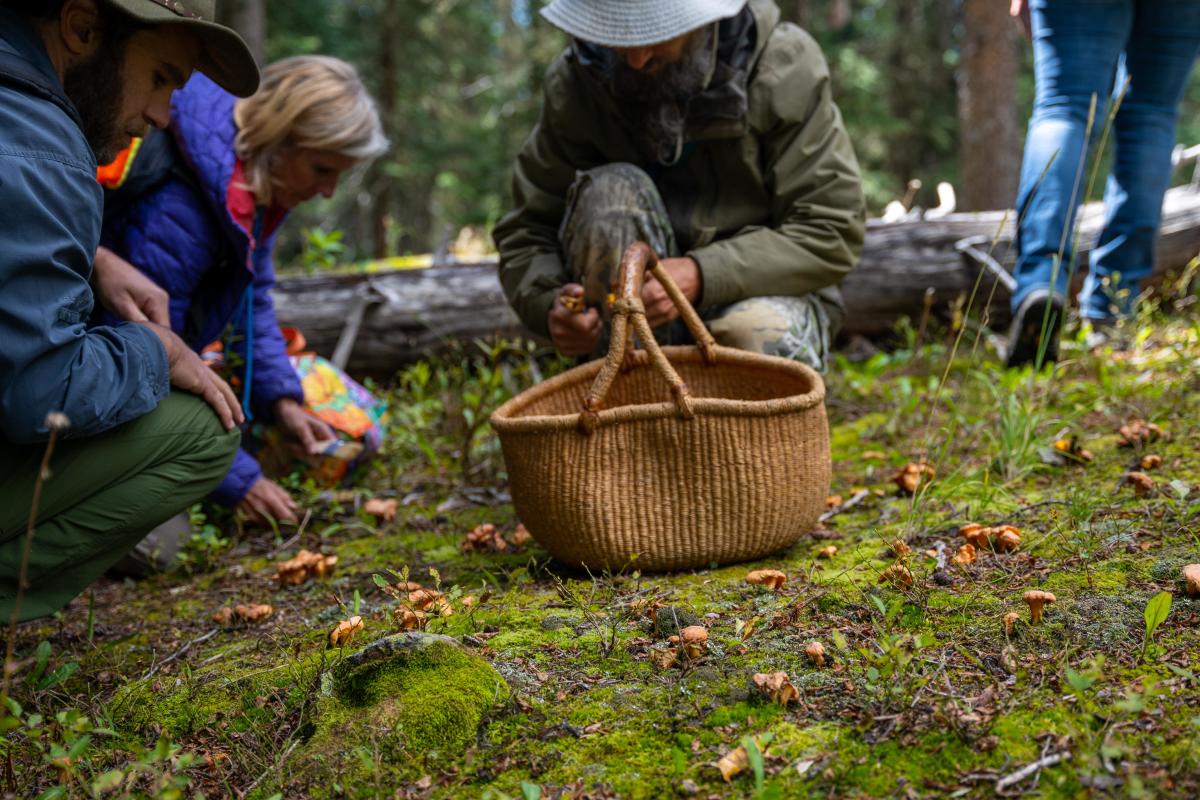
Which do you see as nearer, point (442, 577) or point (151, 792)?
point (151, 792)

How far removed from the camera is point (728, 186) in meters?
3.25

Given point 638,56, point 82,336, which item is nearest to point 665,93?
point 638,56

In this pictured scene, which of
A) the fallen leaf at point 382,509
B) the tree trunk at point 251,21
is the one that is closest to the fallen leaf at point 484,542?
the fallen leaf at point 382,509

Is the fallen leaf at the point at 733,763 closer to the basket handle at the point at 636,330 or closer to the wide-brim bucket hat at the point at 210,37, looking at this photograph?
the basket handle at the point at 636,330

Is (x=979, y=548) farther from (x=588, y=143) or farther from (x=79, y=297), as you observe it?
(x=79, y=297)

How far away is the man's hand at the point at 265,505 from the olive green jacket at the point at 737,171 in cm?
111

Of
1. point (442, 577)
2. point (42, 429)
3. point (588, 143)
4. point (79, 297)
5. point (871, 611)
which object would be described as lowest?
point (442, 577)

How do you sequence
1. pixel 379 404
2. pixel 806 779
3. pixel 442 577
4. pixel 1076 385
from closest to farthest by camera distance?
pixel 806 779, pixel 442 577, pixel 1076 385, pixel 379 404

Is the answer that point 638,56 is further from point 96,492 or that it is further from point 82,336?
point 96,492

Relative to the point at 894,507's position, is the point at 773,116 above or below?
above

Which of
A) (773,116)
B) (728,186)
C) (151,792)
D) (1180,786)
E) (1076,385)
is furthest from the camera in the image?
(1076,385)

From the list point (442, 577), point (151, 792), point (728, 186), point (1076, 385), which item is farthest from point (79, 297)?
point (1076, 385)

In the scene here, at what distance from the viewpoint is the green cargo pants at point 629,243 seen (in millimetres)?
2961

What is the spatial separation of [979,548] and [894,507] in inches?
19.4
